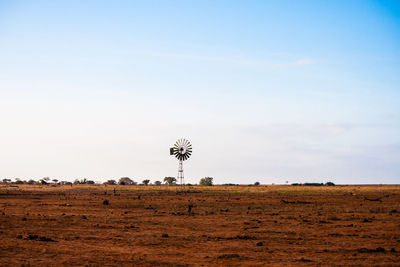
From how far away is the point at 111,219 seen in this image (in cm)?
3597

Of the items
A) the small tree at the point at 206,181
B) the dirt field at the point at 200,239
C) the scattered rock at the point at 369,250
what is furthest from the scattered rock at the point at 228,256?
the small tree at the point at 206,181

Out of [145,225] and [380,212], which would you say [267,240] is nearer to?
[145,225]

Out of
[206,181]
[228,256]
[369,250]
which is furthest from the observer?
[206,181]

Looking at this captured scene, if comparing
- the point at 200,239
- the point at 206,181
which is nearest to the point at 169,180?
the point at 206,181

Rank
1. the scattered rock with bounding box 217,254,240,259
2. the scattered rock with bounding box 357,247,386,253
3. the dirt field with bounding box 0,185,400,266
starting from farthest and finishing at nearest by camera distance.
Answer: the scattered rock with bounding box 357,247,386,253 < the scattered rock with bounding box 217,254,240,259 < the dirt field with bounding box 0,185,400,266

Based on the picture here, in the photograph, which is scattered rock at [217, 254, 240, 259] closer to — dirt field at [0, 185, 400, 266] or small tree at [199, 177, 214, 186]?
dirt field at [0, 185, 400, 266]

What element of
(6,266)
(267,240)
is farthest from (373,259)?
(6,266)

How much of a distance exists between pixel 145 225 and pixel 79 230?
4.65m

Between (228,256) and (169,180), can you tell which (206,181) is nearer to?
(169,180)

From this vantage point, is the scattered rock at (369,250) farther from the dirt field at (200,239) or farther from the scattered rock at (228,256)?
the scattered rock at (228,256)

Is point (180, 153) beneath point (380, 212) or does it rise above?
above

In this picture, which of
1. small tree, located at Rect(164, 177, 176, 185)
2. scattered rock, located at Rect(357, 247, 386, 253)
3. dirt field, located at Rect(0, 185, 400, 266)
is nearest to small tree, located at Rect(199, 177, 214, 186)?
small tree, located at Rect(164, 177, 176, 185)

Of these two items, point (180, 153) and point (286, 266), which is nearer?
point (286, 266)

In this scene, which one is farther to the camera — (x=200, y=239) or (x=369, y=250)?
(x=200, y=239)
